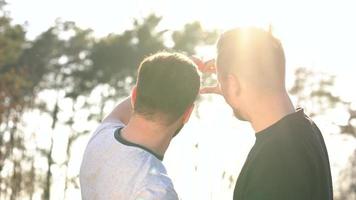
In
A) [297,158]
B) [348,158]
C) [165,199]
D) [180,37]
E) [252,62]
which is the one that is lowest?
[348,158]

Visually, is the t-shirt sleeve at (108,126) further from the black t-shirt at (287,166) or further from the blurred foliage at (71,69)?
the blurred foliage at (71,69)

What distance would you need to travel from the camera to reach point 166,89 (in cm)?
323

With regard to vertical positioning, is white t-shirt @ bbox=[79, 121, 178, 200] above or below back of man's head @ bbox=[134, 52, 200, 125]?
below

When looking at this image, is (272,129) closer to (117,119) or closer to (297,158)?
(297,158)

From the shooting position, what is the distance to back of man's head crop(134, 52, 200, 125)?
3223mm

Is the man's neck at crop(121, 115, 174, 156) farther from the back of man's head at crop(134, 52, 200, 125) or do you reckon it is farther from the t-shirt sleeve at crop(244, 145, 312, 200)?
the t-shirt sleeve at crop(244, 145, 312, 200)

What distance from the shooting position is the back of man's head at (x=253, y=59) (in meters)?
3.00

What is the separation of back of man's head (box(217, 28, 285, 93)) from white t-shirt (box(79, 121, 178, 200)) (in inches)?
18.4

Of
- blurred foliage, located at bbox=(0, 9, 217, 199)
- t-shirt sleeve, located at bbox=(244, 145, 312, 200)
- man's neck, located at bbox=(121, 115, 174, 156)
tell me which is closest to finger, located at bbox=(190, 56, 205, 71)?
man's neck, located at bbox=(121, 115, 174, 156)

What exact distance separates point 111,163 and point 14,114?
28.7 m

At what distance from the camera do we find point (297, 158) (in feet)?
9.11

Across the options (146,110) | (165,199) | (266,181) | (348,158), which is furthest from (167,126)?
(348,158)

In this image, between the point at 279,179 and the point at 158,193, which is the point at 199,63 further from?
the point at 279,179

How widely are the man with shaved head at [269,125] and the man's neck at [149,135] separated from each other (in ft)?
1.11
